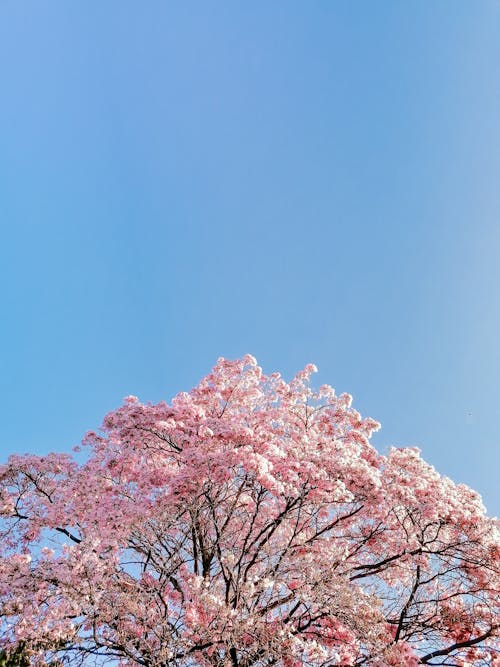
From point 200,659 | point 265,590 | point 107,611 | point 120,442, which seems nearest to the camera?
point 107,611

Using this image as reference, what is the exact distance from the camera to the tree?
7.98m

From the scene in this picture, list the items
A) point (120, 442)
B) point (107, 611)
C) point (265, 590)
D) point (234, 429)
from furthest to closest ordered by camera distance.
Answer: point (120, 442) → point (234, 429) → point (265, 590) → point (107, 611)

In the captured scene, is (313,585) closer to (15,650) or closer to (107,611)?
(107,611)

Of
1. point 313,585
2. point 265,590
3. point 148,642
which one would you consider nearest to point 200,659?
point 148,642

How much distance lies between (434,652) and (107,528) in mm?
6931

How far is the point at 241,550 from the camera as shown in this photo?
33.2 feet

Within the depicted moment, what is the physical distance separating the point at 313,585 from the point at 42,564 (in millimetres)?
4740

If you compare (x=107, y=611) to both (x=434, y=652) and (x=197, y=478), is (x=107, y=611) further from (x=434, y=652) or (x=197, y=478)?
(x=434, y=652)

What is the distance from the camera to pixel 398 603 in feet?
31.8

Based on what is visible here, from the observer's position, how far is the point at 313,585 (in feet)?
28.7

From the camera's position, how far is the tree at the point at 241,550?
26.2 ft

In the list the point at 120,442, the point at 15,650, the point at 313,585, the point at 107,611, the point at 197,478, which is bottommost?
the point at 15,650

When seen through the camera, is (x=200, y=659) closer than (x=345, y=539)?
Yes

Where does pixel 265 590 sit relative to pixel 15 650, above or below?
above
